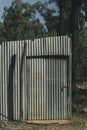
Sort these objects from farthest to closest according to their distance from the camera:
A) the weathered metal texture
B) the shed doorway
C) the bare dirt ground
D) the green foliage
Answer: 1. the green foliage
2. the shed doorway
3. the weathered metal texture
4. the bare dirt ground

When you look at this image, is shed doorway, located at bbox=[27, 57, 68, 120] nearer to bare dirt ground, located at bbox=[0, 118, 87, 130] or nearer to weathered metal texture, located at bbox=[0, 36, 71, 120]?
weathered metal texture, located at bbox=[0, 36, 71, 120]

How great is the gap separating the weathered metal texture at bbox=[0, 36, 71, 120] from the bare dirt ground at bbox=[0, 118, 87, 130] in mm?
585

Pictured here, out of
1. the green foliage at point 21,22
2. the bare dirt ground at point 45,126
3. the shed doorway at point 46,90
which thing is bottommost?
the bare dirt ground at point 45,126

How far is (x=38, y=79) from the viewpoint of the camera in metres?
15.6

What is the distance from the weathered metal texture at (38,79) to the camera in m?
15.4

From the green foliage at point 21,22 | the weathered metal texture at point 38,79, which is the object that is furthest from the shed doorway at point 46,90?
the green foliage at point 21,22

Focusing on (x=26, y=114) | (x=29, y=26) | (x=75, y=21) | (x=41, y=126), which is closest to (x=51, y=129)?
(x=41, y=126)

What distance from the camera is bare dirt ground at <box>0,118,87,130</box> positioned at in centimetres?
1426

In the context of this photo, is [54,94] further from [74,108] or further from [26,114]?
[74,108]

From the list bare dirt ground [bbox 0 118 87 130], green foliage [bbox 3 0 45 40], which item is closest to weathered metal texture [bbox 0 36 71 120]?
bare dirt ground [bbox 0 118 87 130]

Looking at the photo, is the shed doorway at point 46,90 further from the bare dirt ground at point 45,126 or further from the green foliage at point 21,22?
the green foliage at point 21,22

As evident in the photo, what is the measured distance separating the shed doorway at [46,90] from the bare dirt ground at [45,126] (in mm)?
676

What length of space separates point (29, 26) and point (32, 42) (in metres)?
52.4

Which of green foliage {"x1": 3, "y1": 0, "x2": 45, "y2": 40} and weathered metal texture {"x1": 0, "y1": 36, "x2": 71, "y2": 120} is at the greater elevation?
green foliage {"x1": 3, "y1": 0, "x2": 45, "y2": 40}
